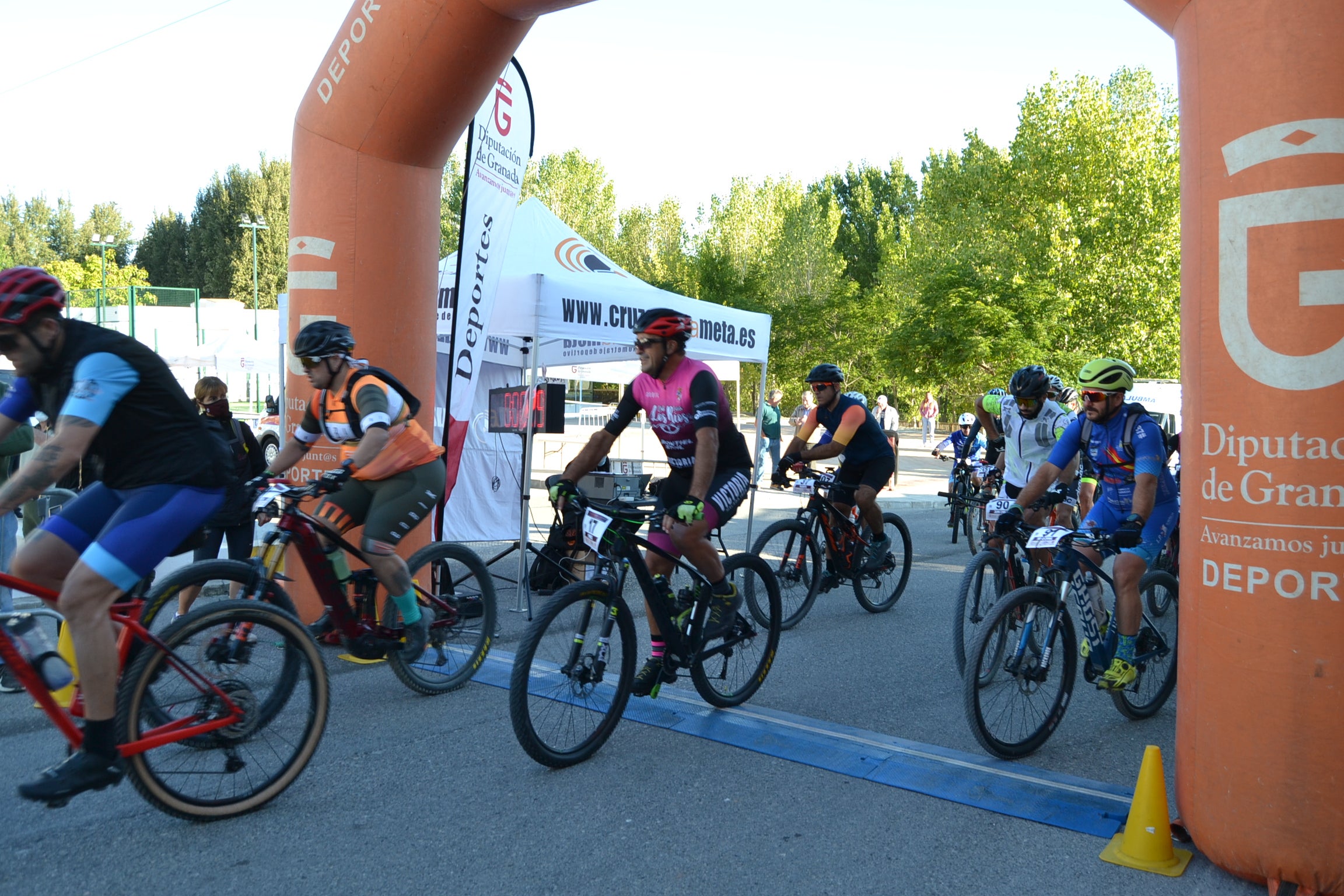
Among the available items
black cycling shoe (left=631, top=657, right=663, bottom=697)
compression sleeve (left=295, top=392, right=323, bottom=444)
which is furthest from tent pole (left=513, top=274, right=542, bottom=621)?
black cycling shoe (left=631, top=657, right=663, bottom=697)

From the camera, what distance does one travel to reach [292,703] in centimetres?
423

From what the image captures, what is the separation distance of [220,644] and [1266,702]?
3.81 meters

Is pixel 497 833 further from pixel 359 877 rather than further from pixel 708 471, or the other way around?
pixel 708 471

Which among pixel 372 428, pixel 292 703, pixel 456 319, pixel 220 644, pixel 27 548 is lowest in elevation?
pixel 292 703

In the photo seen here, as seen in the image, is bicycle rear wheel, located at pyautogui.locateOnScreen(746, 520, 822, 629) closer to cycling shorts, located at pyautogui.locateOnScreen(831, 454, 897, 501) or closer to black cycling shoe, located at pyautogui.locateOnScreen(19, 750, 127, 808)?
cycling shorts, located at pyautogui.locateOnScreen(831, 454, 897, 501)

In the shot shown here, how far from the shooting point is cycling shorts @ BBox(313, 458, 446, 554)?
5.47 metres

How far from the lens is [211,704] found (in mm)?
3996

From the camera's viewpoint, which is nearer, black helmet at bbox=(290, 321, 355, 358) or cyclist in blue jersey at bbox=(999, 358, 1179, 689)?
cyclist in blue jersey at bbox=(999, 358, 1179, 689)

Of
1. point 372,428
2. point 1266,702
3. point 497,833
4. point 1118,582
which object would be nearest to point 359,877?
point 497,833

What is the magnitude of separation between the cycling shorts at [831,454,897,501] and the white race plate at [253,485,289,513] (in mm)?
4845

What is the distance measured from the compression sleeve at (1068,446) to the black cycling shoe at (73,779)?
195 inches

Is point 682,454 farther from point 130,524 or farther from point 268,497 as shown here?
point 130,524

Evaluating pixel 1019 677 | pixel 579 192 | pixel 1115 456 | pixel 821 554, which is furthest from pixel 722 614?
pixel 579 192

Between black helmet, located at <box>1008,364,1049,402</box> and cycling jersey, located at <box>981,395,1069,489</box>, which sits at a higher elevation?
black helmet, located at <box>1008,364,1049,402</box>
